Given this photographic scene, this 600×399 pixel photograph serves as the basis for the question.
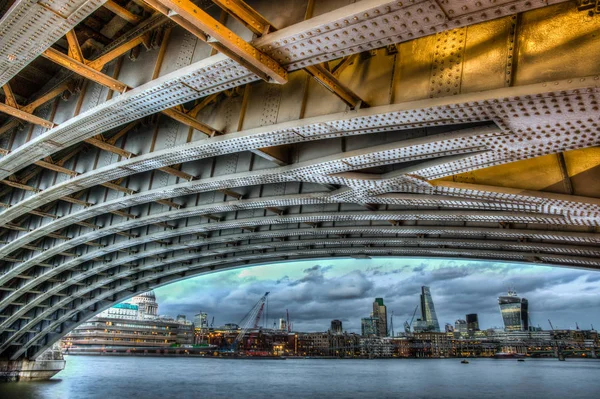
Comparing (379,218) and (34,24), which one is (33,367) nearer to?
(379,218)

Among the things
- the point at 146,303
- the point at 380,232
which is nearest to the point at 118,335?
the point at 146,303

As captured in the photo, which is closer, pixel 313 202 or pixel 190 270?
pixel 313 202

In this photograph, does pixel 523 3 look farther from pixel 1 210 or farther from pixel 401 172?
pixel 1 210

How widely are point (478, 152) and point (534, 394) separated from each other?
48.1 m

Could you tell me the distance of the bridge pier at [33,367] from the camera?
42375 mm

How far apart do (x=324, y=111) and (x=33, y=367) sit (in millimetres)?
49962

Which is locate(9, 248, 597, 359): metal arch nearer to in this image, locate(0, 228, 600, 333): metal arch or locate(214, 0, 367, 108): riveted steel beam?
locate(0, 228, 600, 333): metal arch

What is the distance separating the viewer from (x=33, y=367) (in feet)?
150

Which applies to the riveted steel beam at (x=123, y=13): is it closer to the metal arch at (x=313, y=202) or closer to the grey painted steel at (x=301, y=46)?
the grey painted steel at (x=301, y=46)

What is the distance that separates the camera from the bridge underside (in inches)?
275

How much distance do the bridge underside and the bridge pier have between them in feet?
104

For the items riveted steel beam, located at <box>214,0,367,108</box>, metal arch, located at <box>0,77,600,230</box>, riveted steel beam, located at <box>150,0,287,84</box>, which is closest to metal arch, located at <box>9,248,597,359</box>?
metal arch, located at <box>0,77,600,230</box>

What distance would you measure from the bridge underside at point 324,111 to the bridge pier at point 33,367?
104 feet

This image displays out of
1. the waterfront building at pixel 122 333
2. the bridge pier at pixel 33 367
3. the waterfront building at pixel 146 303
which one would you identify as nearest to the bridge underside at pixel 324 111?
the bridge pier at pixel 33 367
